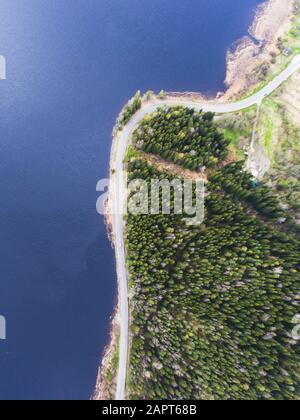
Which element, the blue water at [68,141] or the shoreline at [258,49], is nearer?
the blue water at [68,141]

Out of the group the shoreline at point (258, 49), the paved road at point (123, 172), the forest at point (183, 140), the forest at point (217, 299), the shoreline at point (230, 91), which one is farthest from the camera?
the shoreline at point (258, 49)

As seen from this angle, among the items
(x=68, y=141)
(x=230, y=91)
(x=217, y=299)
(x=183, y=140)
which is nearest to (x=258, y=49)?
(x=230, y=91)

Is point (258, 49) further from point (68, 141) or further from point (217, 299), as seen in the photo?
point (217, 299)

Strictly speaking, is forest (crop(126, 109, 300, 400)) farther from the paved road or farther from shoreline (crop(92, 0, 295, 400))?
shoreline (crop(92, 0, 295, 400))

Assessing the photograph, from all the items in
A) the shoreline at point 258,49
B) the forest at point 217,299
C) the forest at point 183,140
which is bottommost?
the forest at point 217,299

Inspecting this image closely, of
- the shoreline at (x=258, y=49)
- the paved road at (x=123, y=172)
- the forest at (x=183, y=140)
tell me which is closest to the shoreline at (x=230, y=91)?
→ the shoreline at (x=258, y=49)

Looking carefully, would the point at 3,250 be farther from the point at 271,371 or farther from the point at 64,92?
the point at 271,371

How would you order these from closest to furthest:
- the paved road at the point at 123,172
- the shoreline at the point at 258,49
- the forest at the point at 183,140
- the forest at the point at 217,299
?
the forest at the point at 217,299
the paved road at the point at 123,172
the forest at the point at 183,140
the shoreline at the point at 258,49

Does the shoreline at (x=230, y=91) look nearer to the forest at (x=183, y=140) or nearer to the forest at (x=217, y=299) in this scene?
the forest at (x=217, y=299)
